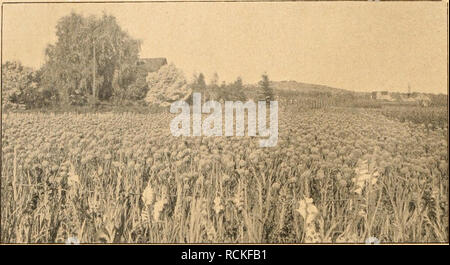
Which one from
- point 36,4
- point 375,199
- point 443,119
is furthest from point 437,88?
point 36,4

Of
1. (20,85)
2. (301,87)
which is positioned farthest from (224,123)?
(20,85)

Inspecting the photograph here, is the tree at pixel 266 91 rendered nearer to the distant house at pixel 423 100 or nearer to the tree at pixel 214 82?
the tree at pixel 214 82

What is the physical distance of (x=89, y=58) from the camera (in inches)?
146

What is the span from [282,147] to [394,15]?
1645 mm

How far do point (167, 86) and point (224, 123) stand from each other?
655mm

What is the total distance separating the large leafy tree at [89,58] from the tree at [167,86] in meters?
0.23

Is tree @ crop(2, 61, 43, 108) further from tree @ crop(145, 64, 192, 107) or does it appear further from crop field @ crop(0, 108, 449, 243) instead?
tree @ crop(145, 64, 192, 107)

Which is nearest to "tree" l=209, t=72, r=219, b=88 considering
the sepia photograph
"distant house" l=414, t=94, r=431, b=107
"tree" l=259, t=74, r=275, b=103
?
the sepia photograph

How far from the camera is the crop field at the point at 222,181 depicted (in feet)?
11.3

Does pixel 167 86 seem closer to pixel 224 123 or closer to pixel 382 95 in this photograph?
pixel 224 123

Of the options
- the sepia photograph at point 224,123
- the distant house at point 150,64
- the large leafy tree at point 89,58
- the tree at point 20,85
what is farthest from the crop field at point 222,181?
the distant house at point 150,64

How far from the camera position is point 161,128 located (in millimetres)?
3645

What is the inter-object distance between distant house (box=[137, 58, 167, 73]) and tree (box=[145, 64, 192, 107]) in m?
0.04

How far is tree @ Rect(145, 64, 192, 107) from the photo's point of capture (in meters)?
3.65
